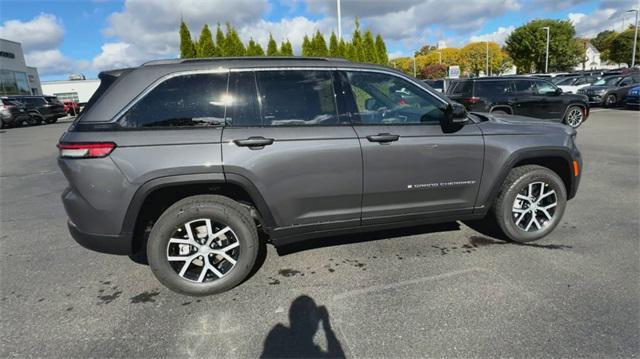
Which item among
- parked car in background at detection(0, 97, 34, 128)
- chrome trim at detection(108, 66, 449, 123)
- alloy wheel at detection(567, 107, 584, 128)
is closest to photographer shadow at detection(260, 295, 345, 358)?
chrome trim at detection(108, 66, 449, 123)

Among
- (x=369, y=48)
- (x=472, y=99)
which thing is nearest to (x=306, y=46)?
(x=369, y=48)

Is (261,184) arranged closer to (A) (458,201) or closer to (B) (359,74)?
(B) (359,74)

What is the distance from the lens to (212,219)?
9.46ft

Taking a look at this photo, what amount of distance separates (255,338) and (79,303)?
5.07 ft

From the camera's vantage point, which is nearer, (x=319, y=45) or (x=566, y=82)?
(x=319, y=45)

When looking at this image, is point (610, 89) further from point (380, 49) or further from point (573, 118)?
point (380, 49)

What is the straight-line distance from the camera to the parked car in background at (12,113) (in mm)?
19469

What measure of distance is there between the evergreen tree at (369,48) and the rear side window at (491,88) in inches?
248

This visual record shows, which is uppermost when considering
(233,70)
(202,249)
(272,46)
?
(272,46)

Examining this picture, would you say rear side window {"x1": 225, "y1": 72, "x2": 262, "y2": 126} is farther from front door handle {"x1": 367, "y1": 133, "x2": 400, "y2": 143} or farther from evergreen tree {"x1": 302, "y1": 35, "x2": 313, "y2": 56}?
evergreen tree {"x1": 302, "y1": 35, "x2": 313, "y2": 56}

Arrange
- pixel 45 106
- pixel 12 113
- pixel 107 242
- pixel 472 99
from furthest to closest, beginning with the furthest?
pixel 45 106, pixel 12 113, pixel 472 99, pixel 107 242

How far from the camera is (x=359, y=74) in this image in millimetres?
3217

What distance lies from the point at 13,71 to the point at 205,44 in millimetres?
35620

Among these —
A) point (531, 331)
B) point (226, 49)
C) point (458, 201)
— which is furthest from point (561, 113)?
point (226, 49)
